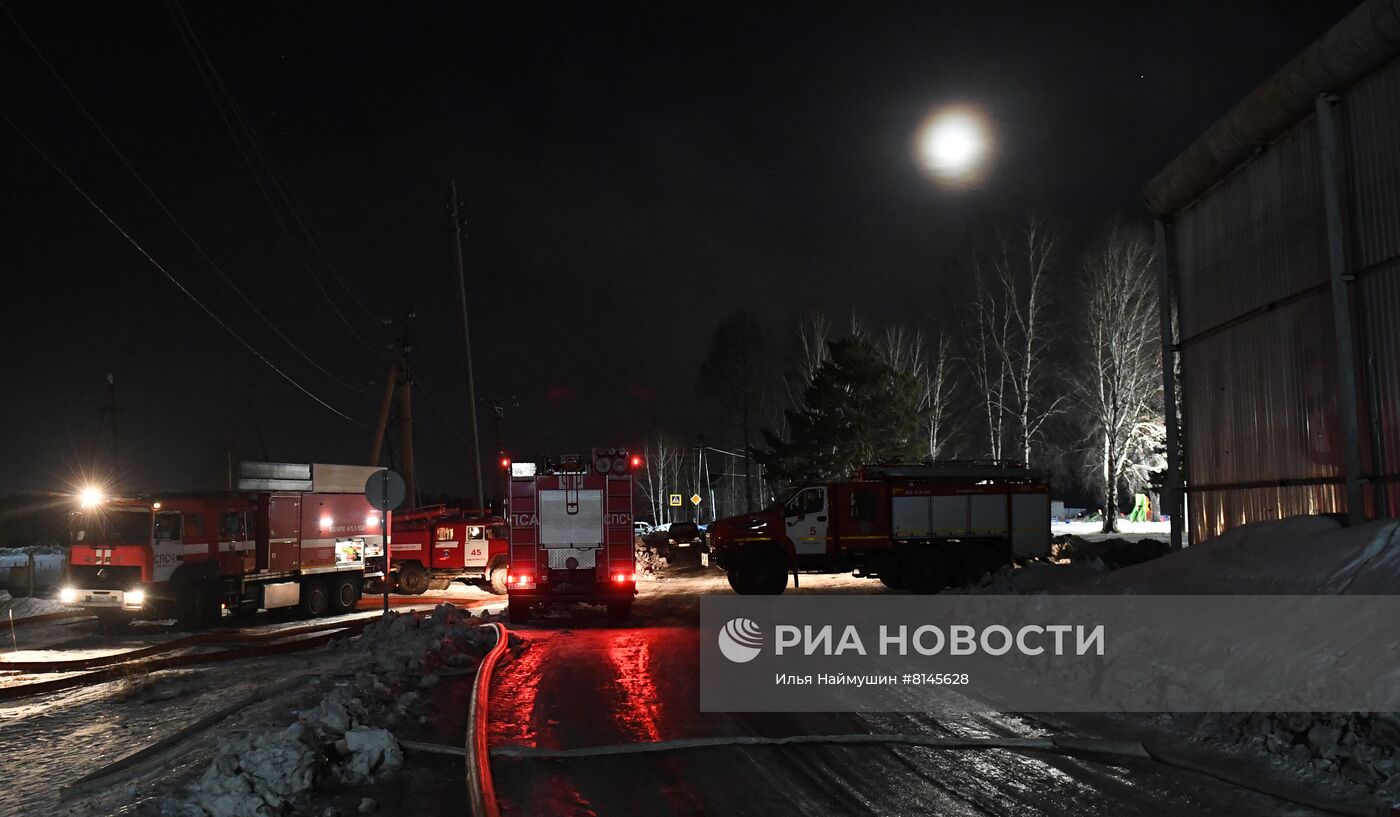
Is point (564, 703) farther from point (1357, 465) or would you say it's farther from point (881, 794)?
point (1357, 465)

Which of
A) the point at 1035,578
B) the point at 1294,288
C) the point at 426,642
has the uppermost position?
the point at 1294,288

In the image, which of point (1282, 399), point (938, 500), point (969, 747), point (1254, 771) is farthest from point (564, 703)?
point (938, 500)

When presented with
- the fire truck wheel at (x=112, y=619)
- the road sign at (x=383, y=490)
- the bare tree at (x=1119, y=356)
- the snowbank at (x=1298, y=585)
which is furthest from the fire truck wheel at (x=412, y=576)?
the bare tree at (x=1119, y=356)

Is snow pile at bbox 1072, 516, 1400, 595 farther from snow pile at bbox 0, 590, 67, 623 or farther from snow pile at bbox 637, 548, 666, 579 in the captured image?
snow pile at bbox 0, 590, 67, 623

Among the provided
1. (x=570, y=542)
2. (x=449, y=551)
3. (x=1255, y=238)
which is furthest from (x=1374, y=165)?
(x=449, y=551)

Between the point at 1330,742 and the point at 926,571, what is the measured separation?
16920 millimetres

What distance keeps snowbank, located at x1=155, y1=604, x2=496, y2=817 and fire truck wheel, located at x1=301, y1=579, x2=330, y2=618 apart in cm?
1305

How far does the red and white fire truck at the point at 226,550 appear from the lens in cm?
2089

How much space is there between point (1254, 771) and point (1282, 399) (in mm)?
10013

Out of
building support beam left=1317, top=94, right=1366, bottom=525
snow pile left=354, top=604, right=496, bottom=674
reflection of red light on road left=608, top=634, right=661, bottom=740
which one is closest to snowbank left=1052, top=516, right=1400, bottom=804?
building support beam left=1317, top=94, right=1366, bottom=525

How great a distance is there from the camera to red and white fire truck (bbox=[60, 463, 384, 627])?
20.9 m

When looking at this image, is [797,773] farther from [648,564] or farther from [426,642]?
[648,564]

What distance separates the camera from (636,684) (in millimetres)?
12141

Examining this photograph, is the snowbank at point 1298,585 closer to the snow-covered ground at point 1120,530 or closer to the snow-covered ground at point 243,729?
the snow-covered ground at point 243,729
